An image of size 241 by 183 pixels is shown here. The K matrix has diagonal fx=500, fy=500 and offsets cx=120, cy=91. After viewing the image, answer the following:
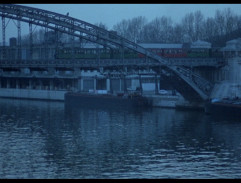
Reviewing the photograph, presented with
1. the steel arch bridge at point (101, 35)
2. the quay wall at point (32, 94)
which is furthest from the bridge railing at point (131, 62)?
the quay wall at point (32, 94)

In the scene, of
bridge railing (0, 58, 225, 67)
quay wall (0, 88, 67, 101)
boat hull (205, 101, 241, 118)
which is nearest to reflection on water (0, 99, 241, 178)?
boat hull (205, 101, 241, 118)

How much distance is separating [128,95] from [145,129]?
10.8 metres

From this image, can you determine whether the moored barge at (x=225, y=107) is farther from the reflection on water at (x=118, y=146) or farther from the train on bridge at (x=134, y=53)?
the train on bridge at (x=134, y=53)

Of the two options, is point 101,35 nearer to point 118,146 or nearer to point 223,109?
point 223,109

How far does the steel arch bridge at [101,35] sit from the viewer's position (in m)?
27.1

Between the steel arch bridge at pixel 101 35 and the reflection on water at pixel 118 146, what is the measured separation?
3334 mm

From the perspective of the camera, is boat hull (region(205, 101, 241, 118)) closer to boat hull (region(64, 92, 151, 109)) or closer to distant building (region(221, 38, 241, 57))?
distant building (region(221, 38, 241, 57))

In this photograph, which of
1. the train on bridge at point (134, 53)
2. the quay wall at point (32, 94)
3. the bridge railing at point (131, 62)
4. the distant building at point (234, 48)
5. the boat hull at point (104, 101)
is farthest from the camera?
the quay wall at point (32, 94)

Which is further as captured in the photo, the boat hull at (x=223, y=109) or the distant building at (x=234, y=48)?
the distant building at (x=234, y=48)

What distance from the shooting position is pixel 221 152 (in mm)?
14852

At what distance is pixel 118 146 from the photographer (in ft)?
51.6

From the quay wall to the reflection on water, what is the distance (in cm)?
1115
